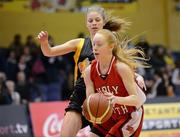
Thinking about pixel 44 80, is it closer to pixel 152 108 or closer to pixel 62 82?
pixel 62 82

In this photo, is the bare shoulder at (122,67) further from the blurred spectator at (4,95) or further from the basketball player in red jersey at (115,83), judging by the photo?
the blurred spectator at (4,95)

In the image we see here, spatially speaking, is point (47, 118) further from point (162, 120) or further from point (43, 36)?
point (43, 36)

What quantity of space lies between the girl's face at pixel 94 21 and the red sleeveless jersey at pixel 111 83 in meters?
0.62

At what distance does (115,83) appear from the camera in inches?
225

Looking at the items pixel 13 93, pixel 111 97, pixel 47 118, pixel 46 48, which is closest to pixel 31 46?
pixel 13 93

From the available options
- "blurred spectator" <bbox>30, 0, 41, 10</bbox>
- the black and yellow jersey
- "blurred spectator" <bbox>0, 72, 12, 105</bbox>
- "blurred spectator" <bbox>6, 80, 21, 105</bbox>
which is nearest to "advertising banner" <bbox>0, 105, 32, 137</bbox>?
"blurred spectator" <bbox>0, 72, 12, 105</bbox>

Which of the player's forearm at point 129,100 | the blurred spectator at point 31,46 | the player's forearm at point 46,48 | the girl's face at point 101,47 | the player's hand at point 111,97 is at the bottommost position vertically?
the blurred spectator at point 31,46

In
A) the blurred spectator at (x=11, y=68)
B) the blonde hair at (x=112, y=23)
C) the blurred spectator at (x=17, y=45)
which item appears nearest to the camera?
the blonde hair at (x=112, y=23)

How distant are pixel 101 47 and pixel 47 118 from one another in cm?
608

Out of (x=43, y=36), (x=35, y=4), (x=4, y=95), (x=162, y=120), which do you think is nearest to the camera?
(x=43, y=36)

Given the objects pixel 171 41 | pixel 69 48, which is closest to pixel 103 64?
pixel 69 48

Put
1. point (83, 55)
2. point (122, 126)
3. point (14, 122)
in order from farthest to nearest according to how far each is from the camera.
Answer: point (14, 122) < point (83, 55) < point (122, 126)

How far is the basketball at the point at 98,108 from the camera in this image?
5.46 meters

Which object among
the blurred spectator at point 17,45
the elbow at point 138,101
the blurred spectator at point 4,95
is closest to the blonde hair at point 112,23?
the elbow at point 138,101
